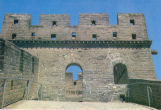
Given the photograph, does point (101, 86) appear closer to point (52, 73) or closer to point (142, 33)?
point (52, 73)

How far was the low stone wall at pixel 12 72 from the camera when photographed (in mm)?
6785

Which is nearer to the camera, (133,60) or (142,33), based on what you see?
(133,60)

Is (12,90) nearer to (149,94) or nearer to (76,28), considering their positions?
(149,94)

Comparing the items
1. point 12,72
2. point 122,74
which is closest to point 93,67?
point 122,74

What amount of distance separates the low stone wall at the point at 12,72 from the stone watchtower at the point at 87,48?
3218 millimetres

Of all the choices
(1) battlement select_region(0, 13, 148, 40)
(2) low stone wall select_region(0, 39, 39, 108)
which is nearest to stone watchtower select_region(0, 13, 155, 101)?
(1) battlement select_region(0, 13, 148, 40)

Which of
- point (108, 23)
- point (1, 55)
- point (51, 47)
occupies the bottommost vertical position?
point (1, 55)

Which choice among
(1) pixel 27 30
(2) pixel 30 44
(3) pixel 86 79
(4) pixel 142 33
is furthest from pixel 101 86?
(1) pixel 27 30

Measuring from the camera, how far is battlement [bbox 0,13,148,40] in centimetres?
1439

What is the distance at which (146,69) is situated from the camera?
516 inches

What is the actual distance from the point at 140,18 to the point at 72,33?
7.78 metres

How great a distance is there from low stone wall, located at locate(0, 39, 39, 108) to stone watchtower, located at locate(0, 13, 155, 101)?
3.22 metres

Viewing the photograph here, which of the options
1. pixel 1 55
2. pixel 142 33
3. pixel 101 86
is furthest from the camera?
pixel 142 33

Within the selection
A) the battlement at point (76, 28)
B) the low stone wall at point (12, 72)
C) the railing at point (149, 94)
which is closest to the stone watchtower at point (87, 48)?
the battlement at point (76, 28)
